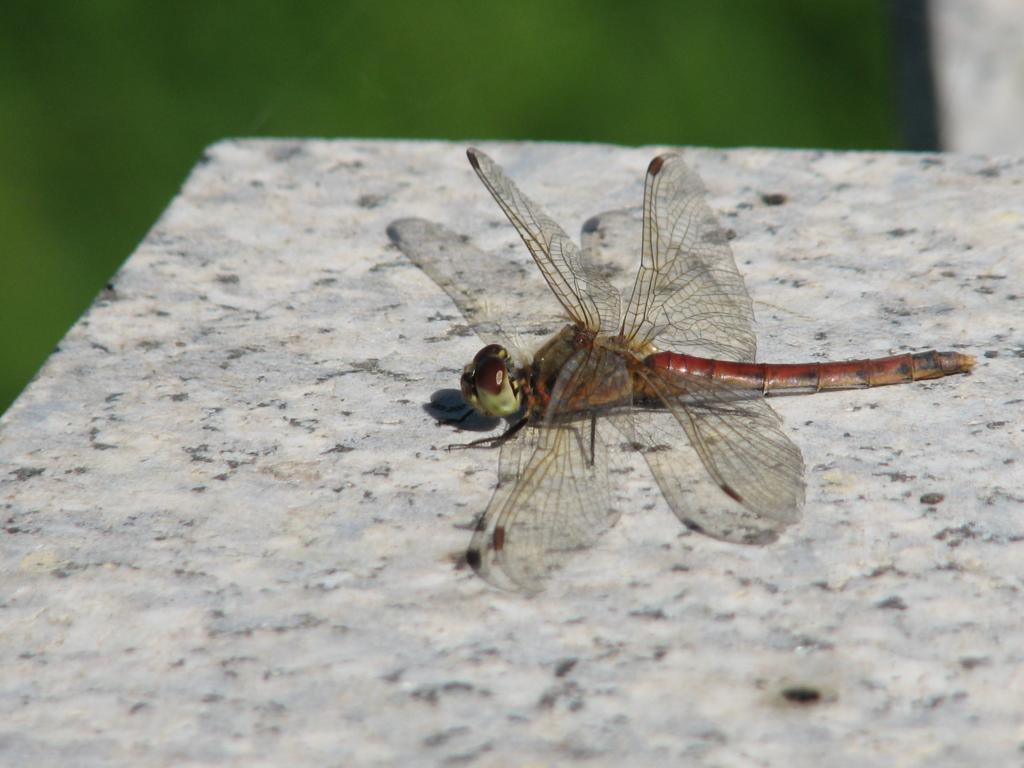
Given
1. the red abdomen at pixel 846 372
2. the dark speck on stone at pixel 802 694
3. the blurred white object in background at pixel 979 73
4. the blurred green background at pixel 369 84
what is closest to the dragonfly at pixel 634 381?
the red abdomen at pixel 846 372

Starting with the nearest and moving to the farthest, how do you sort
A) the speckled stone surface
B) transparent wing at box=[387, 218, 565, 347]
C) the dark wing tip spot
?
the speckled stone surface, transparent wing at box=[387, 218, 565, 347], the dark wing tip spot

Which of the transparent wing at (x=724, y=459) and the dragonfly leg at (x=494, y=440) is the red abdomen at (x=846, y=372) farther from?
the dragonfly leg at (x=494, y=440)

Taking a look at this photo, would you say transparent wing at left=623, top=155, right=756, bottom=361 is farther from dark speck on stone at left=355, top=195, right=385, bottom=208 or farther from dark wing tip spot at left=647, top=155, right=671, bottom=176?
dark speck on stone at left=355, top=195, right=385, bottom=208

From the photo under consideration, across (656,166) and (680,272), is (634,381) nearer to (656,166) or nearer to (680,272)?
(680,272)

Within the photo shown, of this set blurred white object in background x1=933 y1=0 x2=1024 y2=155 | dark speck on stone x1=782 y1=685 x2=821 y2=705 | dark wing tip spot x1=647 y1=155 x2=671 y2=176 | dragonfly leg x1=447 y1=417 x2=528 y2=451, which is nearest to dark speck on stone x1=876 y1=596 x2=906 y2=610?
dark speck on stone x1=782 y1=685 x2=821 y2=705

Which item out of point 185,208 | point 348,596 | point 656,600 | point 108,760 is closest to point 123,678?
point 108,760

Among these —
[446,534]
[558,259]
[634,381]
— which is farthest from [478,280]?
[446,534]

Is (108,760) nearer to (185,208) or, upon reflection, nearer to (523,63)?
(185,208)
